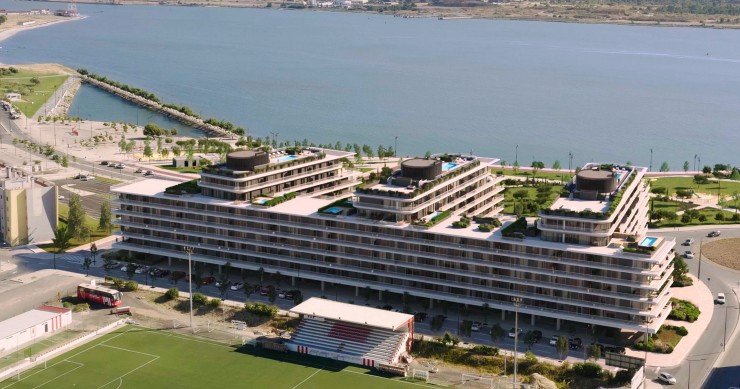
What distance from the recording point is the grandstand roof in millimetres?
72812

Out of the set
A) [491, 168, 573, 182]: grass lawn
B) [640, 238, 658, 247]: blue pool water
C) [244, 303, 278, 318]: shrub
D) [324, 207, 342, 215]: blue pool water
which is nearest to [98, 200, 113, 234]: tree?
[244, 303, 278, 318]: shrub

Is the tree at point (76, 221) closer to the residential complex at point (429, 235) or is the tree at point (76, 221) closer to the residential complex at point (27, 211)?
the residential complex at point (27, 211)

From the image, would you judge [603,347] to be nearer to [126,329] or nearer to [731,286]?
[731,286]

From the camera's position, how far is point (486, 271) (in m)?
78.8

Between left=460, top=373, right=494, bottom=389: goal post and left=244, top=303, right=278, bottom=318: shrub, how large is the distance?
64.9 ft

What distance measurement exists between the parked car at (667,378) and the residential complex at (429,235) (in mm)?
5348

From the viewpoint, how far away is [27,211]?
100812 mm

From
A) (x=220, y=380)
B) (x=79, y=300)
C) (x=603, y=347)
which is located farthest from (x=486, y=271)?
(x=79, y=300)

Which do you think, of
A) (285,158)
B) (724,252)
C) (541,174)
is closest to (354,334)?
(285,158)

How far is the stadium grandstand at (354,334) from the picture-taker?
235ft

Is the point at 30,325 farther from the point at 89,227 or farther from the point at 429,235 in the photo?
the point at 429,235

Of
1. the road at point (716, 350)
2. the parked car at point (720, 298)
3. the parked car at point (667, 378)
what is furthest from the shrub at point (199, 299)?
the parked car at point (720, 298)

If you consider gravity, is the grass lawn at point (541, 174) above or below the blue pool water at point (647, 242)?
below

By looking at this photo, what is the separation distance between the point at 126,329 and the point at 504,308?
3286cm
